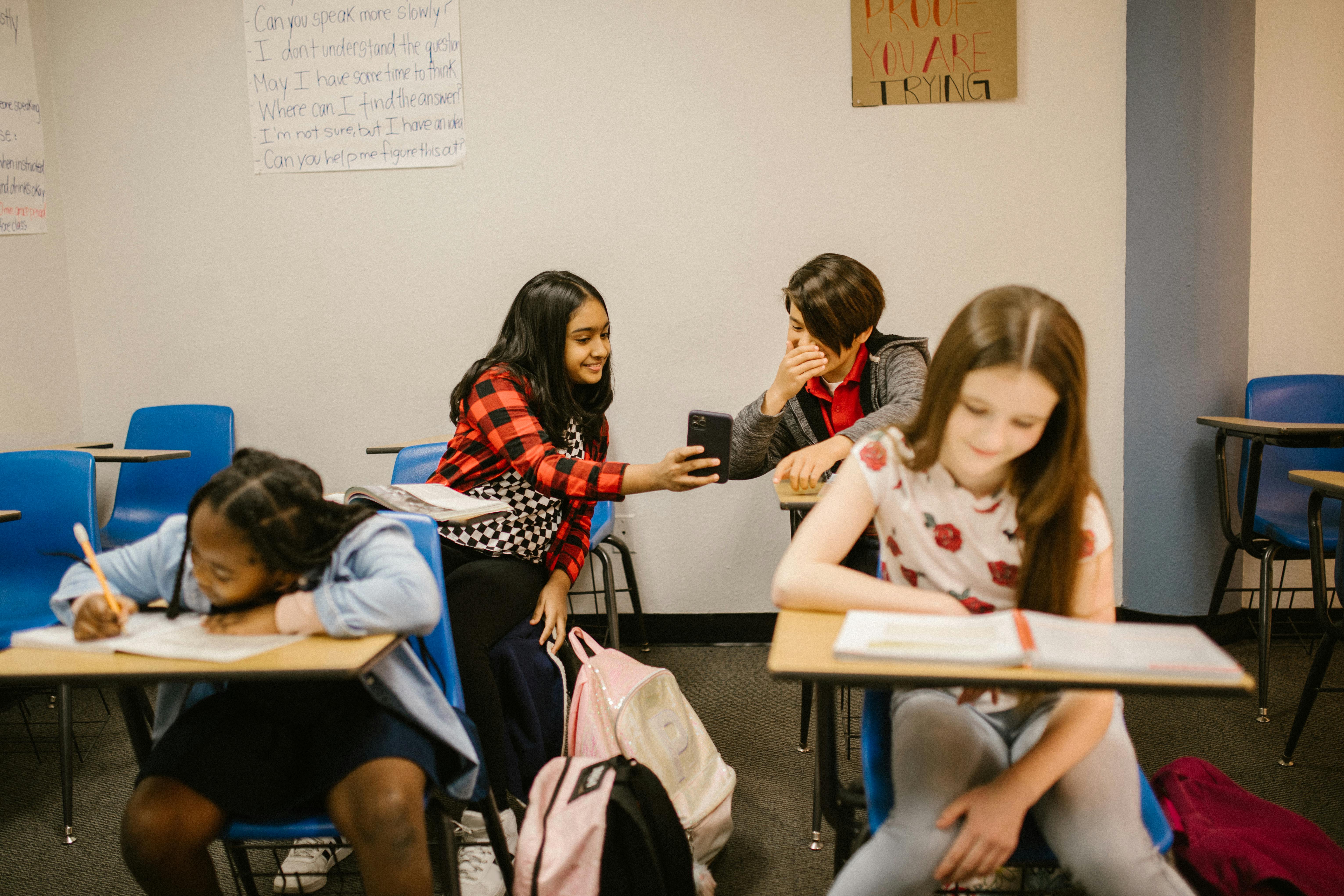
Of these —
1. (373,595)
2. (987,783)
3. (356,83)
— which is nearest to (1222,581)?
(987,783)

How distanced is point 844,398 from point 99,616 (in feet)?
5.12

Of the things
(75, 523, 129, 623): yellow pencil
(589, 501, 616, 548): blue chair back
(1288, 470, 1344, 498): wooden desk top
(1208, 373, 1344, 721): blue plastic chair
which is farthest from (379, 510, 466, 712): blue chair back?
(1208, 373, 1344, 721): blue plastic chair

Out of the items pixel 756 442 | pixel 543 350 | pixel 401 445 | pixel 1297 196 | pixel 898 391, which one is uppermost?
pixel 1297 196

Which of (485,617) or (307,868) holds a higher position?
(485,617)

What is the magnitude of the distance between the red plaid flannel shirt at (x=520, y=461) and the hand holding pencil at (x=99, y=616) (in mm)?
778

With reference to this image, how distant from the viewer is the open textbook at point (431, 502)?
1.33 metres

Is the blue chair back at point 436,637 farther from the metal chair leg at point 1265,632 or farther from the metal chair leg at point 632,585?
the metal chair leg at point 1265,632

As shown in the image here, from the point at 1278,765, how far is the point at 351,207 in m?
3.20

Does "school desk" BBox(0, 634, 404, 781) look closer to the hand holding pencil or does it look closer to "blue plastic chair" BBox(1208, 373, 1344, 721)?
the hand holding pencil

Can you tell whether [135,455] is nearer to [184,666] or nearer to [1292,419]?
[184,666]

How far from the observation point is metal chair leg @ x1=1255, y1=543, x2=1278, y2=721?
6.93 feet

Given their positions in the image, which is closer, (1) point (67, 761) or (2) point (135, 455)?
(1) point (67, 761)

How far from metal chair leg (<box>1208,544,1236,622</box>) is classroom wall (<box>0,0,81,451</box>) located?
3.94 meters

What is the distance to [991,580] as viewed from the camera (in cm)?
110
